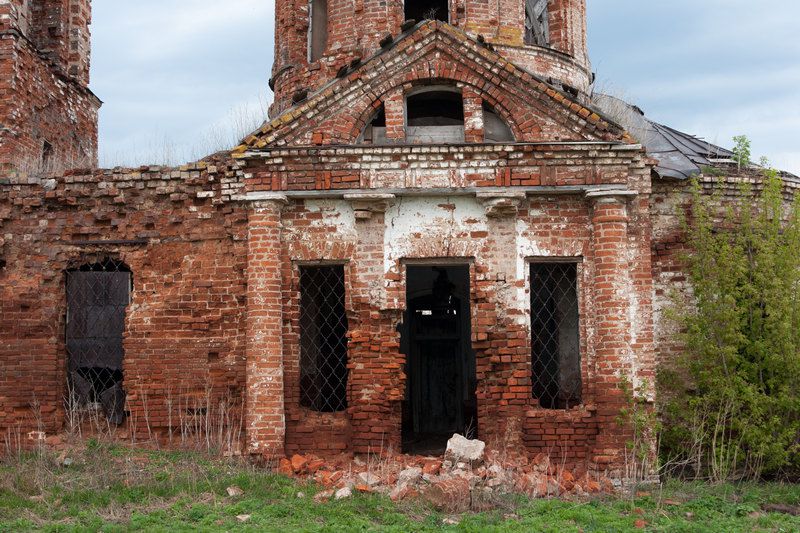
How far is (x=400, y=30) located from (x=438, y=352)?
19.4 feet

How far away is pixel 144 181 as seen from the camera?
11047mm

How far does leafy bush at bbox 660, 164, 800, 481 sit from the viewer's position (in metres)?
10.0

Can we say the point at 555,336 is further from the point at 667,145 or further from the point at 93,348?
the point at 93,348

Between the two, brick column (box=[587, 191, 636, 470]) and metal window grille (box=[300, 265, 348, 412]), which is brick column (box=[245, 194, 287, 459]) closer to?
metal window grille (box=[300, 265, 348, 412])

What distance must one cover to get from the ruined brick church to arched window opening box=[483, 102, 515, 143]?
0.03 meters

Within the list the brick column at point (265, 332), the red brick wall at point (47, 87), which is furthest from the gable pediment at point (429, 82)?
the red brick wall at point (47, 87)

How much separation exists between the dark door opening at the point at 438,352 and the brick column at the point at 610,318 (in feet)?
14.4

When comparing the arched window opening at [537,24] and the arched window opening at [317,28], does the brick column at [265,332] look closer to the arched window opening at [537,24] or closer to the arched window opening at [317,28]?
the arched window opening at [317,28]

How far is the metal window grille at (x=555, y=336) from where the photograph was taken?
1117cm

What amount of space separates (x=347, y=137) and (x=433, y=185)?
1.28 metres

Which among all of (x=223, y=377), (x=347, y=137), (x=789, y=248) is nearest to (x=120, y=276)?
(x=223, y=377)

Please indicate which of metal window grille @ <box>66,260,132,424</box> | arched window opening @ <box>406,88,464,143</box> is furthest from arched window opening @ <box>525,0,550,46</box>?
metal window grille @ <box>66,260,132,424</box>

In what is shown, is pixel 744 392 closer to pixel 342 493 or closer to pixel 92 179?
pixel 342 493

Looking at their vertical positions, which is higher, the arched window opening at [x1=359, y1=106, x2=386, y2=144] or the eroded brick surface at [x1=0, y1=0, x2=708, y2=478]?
the arched window opening at [x1=359, y1=106, x2=386, y2=144]
